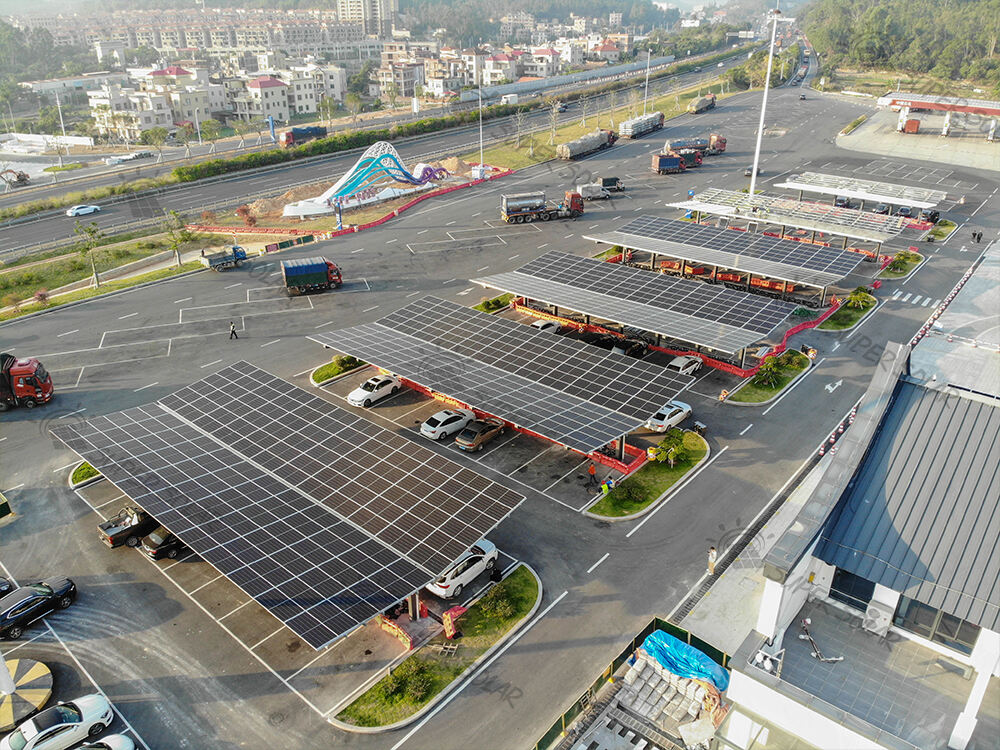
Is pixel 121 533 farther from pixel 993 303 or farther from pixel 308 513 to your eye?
pixel 993 303

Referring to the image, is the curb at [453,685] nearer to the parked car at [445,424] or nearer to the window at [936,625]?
the parked car at [445,424]

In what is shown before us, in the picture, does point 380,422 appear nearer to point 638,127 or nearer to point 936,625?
point 936,625

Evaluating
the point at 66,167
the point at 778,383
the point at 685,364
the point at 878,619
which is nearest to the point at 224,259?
the point at 685,364

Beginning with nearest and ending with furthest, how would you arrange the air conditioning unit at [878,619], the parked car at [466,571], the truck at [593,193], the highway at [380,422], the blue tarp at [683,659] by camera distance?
the air conditioning unit at [878,619] < the blue tarp at [683,659] < the highway at [380,422] < the parked car at [466,571] < the truck at [593,193]

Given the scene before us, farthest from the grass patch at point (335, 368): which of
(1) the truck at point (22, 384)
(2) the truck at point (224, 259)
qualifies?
(2) the truck at point (224, 259)

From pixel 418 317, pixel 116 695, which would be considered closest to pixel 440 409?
pixel 418 317

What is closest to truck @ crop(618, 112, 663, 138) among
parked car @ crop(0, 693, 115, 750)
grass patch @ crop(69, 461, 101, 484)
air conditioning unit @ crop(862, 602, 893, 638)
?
grass patch @ crop(69, 461, 101, 484)

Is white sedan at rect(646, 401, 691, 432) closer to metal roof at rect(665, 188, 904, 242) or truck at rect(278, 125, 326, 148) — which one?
metal roof at rect(665, 188, 904, 242)
